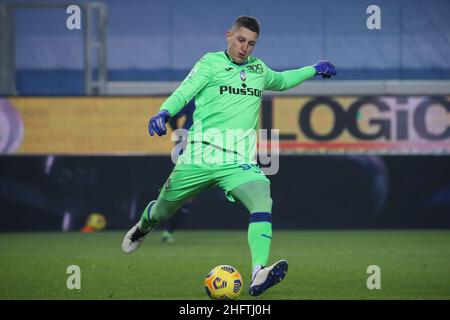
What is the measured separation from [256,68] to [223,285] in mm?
1712

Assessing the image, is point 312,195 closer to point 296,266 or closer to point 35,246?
point 35,246

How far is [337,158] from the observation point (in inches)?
633

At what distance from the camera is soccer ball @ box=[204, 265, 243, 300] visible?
7.52m

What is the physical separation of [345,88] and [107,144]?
438cm

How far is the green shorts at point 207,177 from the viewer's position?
7.83m

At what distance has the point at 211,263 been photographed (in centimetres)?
1065

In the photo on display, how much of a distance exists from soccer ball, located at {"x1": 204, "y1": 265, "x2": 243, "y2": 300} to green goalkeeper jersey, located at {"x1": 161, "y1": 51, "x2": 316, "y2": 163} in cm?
86

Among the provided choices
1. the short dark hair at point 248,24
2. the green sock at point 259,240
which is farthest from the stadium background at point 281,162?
the green sock at point 259,240

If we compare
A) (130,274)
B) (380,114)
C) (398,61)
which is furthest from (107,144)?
(130,274)

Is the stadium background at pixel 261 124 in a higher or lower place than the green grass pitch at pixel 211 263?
higher

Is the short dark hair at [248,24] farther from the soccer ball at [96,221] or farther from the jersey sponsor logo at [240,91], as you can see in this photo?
the soccer ball at [96,221]
